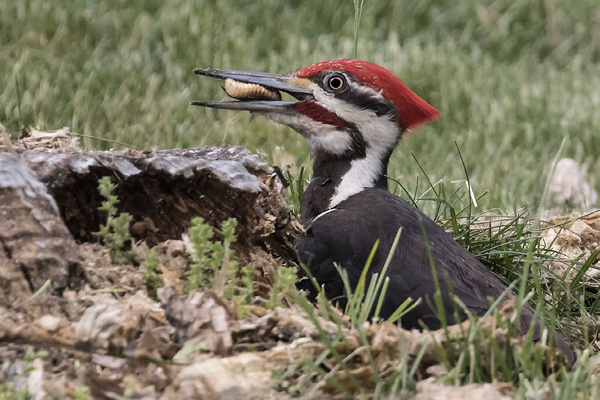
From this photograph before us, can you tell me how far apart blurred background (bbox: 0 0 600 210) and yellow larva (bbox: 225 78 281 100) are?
3.59 ft

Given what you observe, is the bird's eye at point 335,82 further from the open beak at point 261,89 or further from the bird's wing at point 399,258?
the bird's wing at point 399,258

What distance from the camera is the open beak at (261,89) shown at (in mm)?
3451

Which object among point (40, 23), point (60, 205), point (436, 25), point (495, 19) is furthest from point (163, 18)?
point (60, 205)

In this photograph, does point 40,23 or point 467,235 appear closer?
point 467,235

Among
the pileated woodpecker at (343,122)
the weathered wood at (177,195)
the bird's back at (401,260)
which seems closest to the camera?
the weathered wood at (177,195)

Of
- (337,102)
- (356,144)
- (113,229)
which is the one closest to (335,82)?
(337,102)

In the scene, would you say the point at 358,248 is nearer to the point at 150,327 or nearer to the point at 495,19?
the point at 150,327

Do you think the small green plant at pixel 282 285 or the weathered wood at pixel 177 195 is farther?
the weathered wood at pixel 177 195

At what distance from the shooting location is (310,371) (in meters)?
2.04

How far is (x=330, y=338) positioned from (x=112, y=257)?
643 millimetres

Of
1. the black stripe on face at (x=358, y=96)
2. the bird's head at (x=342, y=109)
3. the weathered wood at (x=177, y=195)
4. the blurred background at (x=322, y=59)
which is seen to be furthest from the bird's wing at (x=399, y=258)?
the blurred background at (x=322, y=59)

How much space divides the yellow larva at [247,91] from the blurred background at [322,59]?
43.0 inches

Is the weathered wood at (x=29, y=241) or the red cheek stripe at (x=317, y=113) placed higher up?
the red cheek stripe at (x=317, y=113)

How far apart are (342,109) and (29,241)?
5.44 ft
